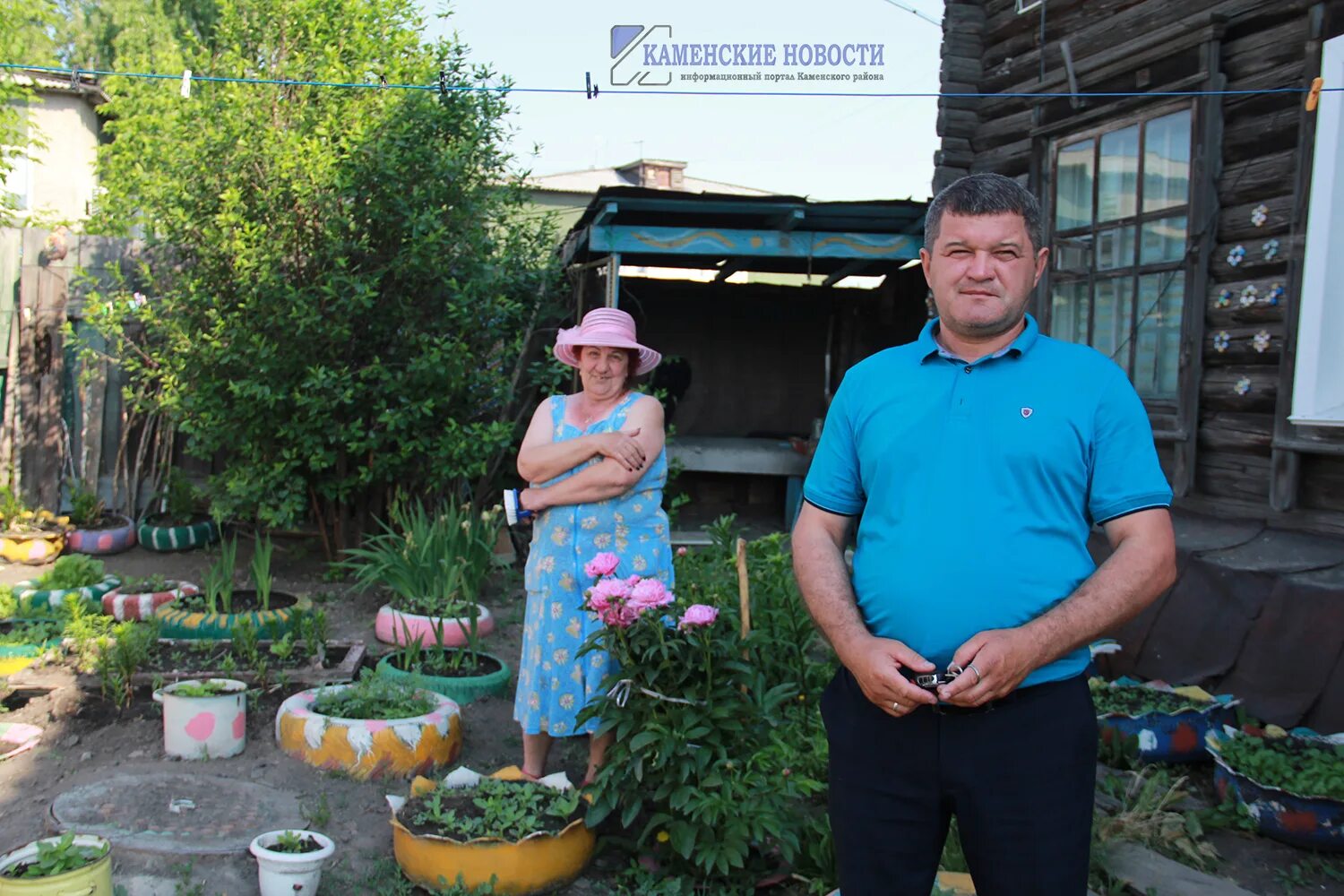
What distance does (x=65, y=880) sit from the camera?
8.98 ft

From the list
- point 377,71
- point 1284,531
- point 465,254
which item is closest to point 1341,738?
point 1284,531

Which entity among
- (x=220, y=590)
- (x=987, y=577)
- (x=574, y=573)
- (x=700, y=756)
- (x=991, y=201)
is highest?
(x=991, y=201)

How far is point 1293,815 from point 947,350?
2.88 metres

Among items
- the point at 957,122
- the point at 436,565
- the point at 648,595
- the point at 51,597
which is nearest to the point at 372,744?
the point at 648,595

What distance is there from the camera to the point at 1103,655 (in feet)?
18.2

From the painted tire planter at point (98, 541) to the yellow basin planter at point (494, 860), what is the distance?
6028 mm

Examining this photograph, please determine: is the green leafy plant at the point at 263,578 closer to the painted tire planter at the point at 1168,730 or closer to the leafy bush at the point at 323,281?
the leafy bush at the point at 323,281

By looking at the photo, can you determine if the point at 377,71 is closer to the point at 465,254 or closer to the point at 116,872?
the point at 465,254

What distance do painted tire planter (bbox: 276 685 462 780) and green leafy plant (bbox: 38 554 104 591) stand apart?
2.93 m

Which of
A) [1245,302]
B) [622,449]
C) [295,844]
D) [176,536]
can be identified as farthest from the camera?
[176,536]

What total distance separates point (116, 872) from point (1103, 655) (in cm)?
450

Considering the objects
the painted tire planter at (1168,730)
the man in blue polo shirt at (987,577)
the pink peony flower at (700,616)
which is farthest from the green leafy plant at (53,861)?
the painted tire planter at (1168,730)

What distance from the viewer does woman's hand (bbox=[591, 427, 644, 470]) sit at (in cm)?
371

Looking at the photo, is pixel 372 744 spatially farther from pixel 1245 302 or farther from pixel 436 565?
pixel 1245 302
